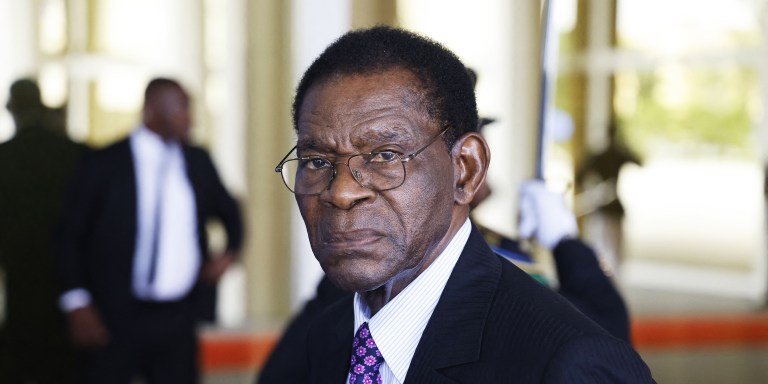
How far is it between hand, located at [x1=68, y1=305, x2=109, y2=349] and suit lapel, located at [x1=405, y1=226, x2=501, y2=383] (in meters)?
2.57

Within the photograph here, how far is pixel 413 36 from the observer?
1.16 meters

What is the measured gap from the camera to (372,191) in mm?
1075

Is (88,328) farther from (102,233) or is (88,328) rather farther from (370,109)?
(370,109)

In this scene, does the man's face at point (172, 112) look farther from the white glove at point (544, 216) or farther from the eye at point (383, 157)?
the eye at point (383, 157)

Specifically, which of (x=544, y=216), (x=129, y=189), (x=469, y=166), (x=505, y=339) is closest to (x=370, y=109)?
(x=469, y=166)

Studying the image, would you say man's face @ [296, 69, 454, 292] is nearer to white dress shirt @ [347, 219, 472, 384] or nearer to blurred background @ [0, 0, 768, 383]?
white dress shirt @ [347, 219, 472, 384]

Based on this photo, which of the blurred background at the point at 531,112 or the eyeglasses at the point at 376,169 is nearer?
the eyeglasses at the point at 376,169

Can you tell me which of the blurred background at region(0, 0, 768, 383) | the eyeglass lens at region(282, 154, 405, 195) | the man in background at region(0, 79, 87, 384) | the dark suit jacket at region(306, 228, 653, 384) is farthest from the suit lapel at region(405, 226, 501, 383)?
the man in background at region(0, 79, 87, 384)

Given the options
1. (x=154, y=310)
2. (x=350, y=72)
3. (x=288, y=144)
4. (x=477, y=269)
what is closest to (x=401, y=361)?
(x=477, y=269)

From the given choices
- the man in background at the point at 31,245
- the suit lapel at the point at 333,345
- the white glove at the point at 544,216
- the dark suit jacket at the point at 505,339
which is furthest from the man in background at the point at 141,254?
the dark suit jacket at the point at 505,339

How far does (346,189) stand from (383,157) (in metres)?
0.05

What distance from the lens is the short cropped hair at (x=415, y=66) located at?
3.58 ft

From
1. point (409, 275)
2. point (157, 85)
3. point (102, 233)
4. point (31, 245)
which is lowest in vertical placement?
point (31, 245)

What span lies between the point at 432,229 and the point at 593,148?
6767 millimetres
